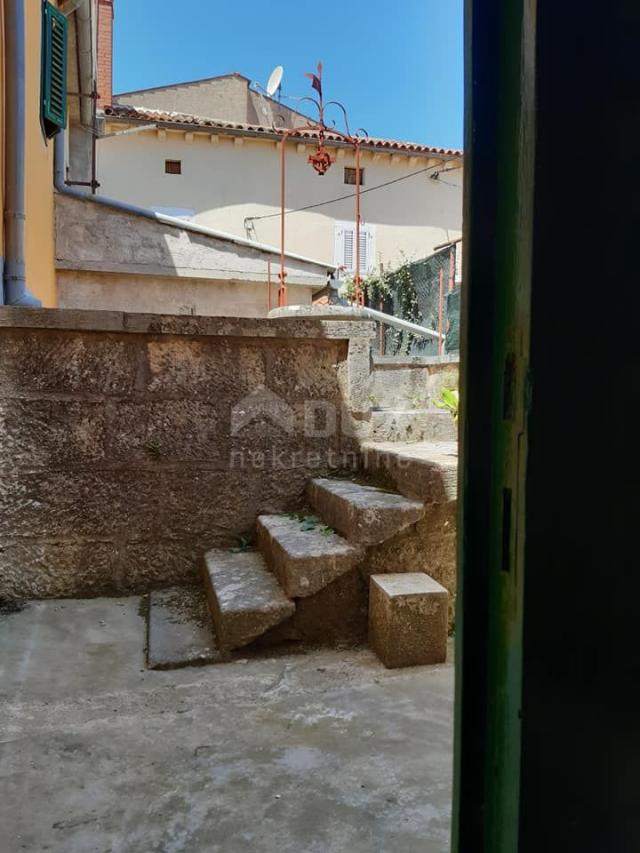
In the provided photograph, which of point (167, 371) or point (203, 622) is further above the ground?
point (167, 371)

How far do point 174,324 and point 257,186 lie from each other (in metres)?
12.0

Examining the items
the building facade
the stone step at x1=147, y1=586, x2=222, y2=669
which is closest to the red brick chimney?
the building facade

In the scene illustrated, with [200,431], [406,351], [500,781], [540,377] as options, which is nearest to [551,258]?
[540,377]

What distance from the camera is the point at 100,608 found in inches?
126

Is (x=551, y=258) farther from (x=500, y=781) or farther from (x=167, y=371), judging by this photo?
(x=167, y=371)

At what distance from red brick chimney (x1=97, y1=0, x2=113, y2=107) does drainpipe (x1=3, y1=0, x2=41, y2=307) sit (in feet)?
36.7

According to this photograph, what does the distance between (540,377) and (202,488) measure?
9.74 ft

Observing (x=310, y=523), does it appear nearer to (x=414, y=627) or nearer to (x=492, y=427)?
(x=414, y=627)

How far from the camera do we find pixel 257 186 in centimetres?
1429

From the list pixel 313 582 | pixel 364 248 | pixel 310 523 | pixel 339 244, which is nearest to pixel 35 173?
pixel 310 523

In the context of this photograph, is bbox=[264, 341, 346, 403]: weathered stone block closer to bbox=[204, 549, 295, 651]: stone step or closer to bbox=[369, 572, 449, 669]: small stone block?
bbox=[204, 549, 295, 651]: stone step

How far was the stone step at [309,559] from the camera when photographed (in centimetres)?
270

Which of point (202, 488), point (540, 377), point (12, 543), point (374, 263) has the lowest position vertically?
point (12, 543)

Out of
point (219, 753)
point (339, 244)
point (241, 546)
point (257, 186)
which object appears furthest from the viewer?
point (339, 244)
